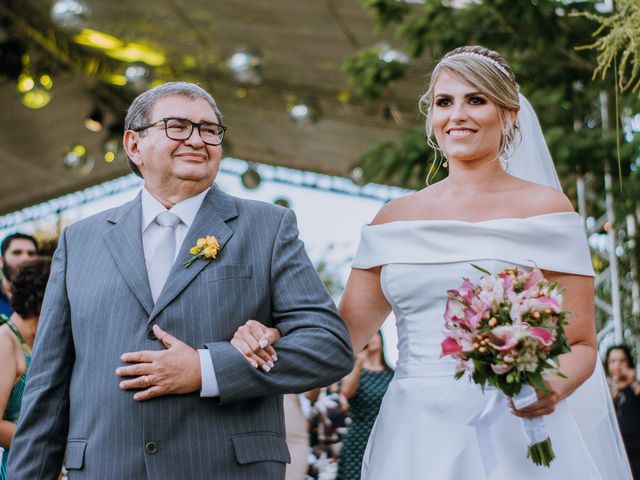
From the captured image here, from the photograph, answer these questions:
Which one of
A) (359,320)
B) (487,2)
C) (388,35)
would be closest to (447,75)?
(359,320)

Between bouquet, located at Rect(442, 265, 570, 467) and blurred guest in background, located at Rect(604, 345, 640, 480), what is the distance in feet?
20.2

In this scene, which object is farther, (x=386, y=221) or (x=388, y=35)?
(x=388, y=35)

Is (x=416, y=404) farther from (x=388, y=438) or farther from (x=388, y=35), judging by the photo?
(x=388, y=35)

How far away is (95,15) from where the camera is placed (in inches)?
593

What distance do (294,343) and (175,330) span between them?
350mm

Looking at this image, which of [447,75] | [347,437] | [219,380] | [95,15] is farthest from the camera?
[95,15]

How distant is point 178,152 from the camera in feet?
11.7

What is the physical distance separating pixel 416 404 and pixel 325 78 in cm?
1309

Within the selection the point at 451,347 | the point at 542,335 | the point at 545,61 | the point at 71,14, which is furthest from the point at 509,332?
the point at 71,14

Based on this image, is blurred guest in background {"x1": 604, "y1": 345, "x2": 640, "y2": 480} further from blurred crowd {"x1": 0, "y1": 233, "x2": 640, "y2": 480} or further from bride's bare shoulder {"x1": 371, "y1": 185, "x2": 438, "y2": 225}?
bride's bare shoulder {"x1": 371, "y1": 185, "x2": 438, "y2": 225}

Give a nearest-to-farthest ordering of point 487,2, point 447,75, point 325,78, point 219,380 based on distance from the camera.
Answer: point 219,380 → point 447,75 → point 487,2 → point 325,78

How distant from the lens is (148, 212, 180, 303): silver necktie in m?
3.45

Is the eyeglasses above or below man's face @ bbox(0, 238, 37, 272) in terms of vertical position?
below

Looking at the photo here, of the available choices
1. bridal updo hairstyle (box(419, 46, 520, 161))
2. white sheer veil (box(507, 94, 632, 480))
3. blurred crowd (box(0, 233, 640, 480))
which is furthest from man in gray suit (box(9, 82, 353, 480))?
blurred crowd (box(0, 233, 640, 480))
